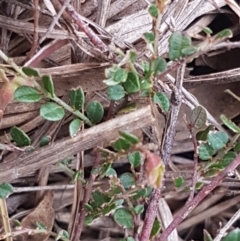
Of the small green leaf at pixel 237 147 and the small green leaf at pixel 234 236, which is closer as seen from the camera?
the small green leaf at pixel 234 236

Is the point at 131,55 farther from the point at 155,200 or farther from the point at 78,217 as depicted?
the point at 78,217

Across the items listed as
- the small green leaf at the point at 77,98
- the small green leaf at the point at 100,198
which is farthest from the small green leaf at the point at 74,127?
the small green leaf at the point at 100,198

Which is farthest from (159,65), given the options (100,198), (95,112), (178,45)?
(100,198)

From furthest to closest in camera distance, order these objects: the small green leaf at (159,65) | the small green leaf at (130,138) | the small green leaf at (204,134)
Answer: the small green leaf at (204,134)
the small green leaf at (159,65)
the small green leaf at (130,138)

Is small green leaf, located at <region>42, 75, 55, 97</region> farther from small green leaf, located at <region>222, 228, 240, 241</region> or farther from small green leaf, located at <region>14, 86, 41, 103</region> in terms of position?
small green leaf, located at <region>222, 228, 240, 241</region>

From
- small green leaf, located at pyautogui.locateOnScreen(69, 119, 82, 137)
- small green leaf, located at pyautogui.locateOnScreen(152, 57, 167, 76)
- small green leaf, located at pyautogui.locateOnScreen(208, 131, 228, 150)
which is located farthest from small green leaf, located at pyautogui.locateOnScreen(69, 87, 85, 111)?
small green leaf, located at pyautogui.locateOnScreen(208, 131, 228, 150)

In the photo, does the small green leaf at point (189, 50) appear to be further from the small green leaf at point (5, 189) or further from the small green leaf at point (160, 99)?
the small green leaf at point (5, 189)
